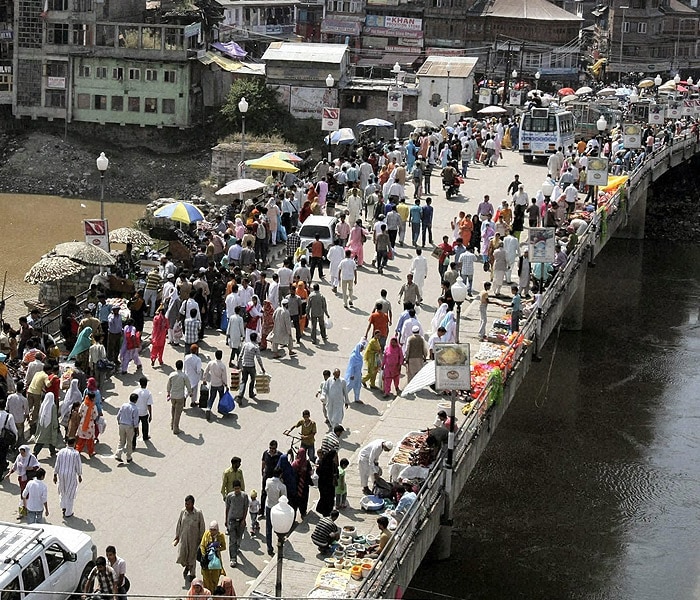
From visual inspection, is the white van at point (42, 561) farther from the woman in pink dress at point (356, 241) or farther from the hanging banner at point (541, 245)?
the woman in pink dress at point (356, 241)

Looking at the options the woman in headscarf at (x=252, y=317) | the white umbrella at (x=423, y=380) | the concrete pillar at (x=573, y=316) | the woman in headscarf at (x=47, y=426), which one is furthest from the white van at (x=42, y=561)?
the concrete pillar at (x=573, y=316)

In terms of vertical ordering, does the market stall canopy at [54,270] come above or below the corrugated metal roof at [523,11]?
below

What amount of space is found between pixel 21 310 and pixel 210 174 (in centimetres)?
2457

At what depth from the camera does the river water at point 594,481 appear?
22953 millimetres

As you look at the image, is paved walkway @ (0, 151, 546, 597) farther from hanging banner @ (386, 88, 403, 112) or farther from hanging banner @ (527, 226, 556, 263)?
hanging banner @ (386, 88, 403, 112)

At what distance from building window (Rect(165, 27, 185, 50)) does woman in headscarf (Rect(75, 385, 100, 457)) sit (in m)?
Result: 42.8

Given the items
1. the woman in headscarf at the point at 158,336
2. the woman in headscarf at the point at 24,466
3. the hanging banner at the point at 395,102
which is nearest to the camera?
the woman in headscarf at the point at 24,466

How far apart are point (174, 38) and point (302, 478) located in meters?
45.5

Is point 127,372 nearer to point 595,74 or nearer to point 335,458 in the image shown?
point 335,458

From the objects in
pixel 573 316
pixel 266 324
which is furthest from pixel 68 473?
pixel 573 316

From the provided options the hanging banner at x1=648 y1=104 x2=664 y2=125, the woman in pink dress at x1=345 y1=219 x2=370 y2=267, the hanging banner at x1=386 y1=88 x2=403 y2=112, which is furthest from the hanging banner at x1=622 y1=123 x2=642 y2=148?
the woman in pink dress at x1=345 y1=219 x2=370 y2=267

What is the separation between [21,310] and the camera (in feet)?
117

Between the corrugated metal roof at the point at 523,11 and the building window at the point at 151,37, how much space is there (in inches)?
1170

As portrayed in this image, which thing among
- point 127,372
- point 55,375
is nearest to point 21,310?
point 127,372
